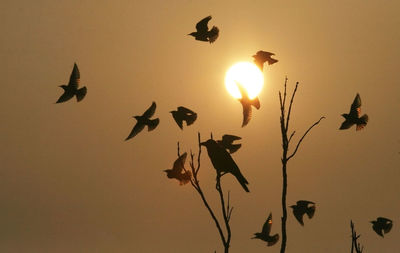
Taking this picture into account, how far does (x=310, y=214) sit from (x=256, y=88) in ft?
3.09

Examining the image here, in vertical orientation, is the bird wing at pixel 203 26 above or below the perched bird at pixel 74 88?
above

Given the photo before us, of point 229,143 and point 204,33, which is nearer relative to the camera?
point 229,143

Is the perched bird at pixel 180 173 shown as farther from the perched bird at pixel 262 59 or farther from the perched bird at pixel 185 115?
the perched bird at pixel 262 59

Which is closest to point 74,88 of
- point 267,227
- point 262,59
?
point 262,59

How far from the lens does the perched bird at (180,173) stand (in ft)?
8.40

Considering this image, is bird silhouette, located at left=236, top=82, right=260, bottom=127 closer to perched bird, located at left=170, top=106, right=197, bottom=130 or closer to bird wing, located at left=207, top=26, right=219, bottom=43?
perched bird, located at left=170, top=106, right=197, bottom=130

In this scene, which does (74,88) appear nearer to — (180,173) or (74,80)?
(74,80)

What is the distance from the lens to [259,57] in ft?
9.99

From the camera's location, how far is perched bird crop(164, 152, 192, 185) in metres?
2.56

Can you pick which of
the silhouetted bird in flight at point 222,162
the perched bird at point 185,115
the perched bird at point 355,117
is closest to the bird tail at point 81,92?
the perched bird at point 185,115

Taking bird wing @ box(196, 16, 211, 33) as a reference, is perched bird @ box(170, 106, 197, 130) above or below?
below

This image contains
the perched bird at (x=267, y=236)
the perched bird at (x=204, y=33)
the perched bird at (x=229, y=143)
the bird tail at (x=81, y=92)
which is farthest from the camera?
the perched bird at (x=204, y=33)

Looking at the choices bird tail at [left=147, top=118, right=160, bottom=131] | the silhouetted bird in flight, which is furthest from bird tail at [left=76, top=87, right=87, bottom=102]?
the silhouetted bird in flight

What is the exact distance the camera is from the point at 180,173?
260 cm
